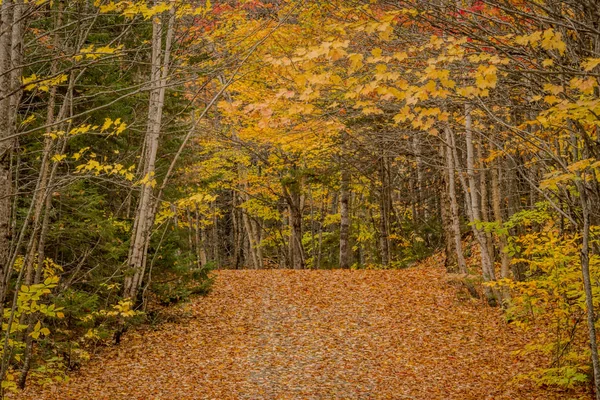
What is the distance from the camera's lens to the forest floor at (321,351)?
787 centimetres

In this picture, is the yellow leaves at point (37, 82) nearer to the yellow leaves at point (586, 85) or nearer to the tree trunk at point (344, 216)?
the yellow leaves at point (586, 85)

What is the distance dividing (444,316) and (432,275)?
10.5 ft

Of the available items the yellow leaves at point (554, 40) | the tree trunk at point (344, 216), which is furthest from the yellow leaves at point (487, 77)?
the tree trunk at point (344, 216)

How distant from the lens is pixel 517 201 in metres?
14.4

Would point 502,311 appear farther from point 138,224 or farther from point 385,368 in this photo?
point 138,224

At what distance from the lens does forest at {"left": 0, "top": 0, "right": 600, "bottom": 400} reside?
4371mm

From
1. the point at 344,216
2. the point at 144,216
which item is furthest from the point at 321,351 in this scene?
the point at 344,216

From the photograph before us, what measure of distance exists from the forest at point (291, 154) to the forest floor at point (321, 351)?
197mm

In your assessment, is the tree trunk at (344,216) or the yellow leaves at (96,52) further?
the tree trunk at (344,216)

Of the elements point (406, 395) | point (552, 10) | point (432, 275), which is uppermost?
point (552, 10)

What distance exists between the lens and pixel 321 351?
9688 mm

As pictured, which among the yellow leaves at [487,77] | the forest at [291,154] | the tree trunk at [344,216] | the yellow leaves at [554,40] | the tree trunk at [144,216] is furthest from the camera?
the tree trunk at [344,216]

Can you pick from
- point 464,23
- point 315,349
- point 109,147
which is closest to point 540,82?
point 464,23

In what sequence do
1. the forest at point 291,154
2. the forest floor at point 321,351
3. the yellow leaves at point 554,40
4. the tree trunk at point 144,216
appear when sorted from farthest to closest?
the tree trunk at point 144,216, the forest floor at point 321,351, the forest at point 291,154, the yellow leaves at point 554,40
